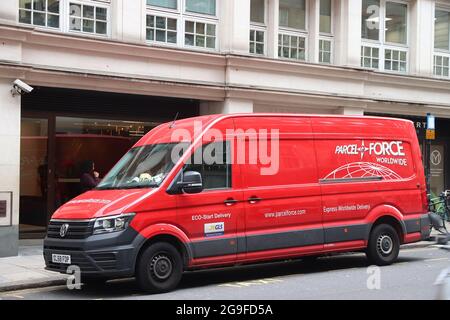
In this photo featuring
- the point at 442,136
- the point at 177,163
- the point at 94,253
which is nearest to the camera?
the point at 94,253

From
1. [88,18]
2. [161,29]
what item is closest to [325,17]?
[161,29]

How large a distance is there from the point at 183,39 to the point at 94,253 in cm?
835

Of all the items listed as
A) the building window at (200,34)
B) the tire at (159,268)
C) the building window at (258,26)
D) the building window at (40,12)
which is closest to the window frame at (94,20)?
the building window at (40,12)

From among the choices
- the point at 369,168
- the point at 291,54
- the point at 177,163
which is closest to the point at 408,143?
the point at 369,168

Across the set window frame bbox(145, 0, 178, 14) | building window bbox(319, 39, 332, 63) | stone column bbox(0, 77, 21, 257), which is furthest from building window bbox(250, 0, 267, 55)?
stone column bbox(0, 77, 21, 257)

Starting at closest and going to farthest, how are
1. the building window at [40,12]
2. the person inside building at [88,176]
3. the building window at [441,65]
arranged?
the building window at [40,12] < the person inside building at [88,176] < the building window at [441,65]

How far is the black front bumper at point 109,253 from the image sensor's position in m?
9.20

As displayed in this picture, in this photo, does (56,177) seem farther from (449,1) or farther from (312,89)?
(449,1)

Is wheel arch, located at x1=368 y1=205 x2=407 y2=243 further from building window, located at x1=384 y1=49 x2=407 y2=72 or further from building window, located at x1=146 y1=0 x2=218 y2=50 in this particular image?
building window, located at x1=384 y1=49 x2=407 y2=72

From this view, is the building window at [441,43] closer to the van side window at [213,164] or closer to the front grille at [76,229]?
the van side window at [213,164]

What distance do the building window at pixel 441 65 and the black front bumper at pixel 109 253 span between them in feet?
48.5

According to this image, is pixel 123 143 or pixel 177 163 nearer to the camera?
pixel 177 163

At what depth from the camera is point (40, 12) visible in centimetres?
1447

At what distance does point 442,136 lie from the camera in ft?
75.8
